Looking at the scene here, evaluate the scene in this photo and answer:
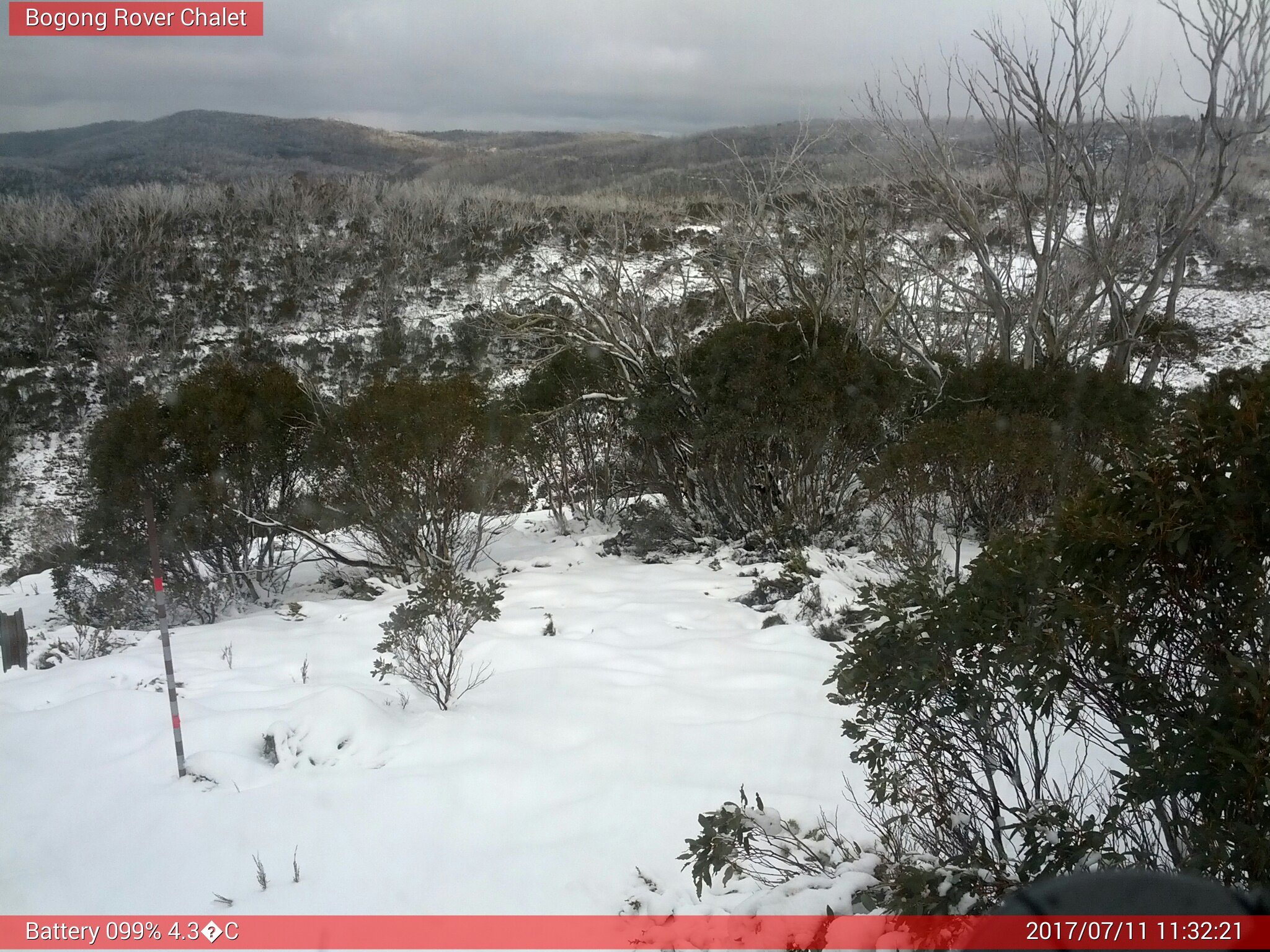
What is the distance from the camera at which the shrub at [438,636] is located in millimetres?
4496

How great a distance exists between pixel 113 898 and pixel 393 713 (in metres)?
1.59

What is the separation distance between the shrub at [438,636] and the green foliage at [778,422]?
12.1ft

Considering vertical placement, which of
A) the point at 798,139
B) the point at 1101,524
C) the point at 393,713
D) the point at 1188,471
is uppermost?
the point at 798,139

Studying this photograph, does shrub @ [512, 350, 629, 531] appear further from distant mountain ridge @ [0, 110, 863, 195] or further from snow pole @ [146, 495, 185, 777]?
snow pole @ [146, 495, 185, 777]

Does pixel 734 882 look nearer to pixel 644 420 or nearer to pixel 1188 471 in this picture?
pixel 1188 471

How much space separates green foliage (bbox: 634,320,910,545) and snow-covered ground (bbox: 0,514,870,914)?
7.98 ft

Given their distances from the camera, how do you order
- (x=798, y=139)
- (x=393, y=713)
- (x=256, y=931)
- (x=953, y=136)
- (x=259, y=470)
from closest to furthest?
(x=256, y=931) < (x=393, y=713) < (x=259, y=470) < (x=798, y=139) < (x=953, y=136)

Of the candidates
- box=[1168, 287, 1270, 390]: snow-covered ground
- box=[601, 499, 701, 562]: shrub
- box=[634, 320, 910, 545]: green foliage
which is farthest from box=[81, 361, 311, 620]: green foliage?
box=[1168, 287, 1270, 390]: snow-covered ground

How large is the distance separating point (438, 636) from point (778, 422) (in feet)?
14.0

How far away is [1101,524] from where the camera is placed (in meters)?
1.90

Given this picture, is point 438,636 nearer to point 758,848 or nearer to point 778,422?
point 758,848

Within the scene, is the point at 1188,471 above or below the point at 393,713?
above

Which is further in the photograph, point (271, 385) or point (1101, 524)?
point (271, 385)

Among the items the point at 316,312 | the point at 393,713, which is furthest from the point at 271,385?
the point at 316,312
